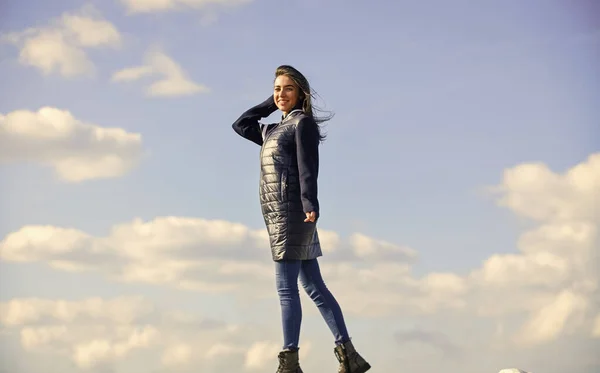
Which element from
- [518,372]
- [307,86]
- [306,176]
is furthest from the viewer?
[518,372]

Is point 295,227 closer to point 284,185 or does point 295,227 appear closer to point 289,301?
point 284,185

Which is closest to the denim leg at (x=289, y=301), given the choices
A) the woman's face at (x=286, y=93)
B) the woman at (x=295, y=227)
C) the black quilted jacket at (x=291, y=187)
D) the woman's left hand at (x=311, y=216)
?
the woman at (x=295, y=227)

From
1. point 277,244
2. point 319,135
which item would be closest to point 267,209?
point 277,244

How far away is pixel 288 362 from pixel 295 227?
1.21 meters

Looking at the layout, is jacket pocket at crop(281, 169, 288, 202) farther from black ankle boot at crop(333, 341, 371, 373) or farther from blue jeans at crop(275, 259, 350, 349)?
black ankle boot at crop(333, 341, 371, 373)

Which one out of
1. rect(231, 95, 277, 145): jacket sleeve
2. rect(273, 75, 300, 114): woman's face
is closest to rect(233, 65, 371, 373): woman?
rect(273, 75, 300, 114): woman's face

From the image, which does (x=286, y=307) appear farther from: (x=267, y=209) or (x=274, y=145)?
(x=274, y=145)

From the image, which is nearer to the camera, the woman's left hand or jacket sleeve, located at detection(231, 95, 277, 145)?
the woman's left hand

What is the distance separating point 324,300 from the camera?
7.26m

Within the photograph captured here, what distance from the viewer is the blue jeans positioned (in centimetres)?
713

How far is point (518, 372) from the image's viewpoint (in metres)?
8.29

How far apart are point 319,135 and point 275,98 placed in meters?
0.58

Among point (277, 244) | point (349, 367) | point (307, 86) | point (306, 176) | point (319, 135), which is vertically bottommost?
point (349, 367)

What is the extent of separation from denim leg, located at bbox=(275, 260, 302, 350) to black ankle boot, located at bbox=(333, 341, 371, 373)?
0.44m
